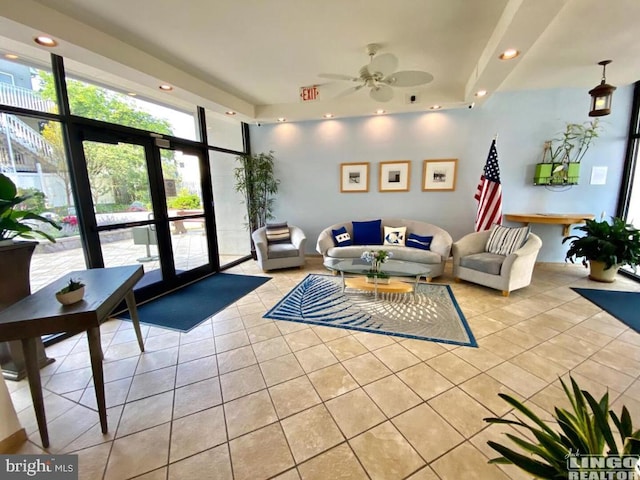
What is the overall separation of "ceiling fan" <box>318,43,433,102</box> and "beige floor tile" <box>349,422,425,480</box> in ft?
9.82

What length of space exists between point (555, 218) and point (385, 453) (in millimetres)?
4426

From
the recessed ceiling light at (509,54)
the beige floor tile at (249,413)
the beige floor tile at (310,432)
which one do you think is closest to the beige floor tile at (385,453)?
the beige floor tile at (310,432)

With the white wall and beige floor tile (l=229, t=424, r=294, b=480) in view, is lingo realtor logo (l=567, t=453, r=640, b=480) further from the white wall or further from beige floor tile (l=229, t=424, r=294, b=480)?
the white wall

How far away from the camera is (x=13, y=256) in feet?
6.91

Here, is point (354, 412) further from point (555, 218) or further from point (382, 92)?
point (555, 218)

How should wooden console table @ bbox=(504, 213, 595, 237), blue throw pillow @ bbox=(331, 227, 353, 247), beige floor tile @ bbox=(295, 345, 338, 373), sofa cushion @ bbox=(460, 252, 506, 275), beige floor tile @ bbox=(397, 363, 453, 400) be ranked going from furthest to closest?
1. blue throw pillow @ bbox=(331, 227, 353, 247)
2. wooden console table @ bbox=(504, 213, 595, 237)
3. sofa cushion @ bbox=(460, 252, 506, 275)
4. beige floor tile @ bbox=(295, 345, 338, 373)
5. beige floor tile @ bbox=(397, 363, 453, 400)

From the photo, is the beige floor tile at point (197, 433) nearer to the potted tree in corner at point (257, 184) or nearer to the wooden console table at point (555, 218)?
the potted tree in corner at point (257, 184)

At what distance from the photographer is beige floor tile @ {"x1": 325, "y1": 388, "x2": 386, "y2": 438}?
1.66m

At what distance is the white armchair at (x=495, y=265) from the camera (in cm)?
348

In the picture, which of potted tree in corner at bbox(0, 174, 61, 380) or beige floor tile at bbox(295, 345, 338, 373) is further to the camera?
beige floor tile at bbox(295, 345, 338, 373)

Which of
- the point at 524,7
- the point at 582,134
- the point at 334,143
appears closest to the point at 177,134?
the point at 334,143

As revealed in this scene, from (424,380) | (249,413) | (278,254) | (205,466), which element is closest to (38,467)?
(205,466)

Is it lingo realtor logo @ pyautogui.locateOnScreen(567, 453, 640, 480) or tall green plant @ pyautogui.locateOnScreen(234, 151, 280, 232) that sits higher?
tall green plant @ pyautogui.locateOnScreen(234, 151, 280, 232)

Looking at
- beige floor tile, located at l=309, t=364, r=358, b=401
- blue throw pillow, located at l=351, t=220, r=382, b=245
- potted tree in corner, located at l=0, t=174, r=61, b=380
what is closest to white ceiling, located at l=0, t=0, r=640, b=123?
potted tree in corner, located at l=0, t=174, r=61, b=380
